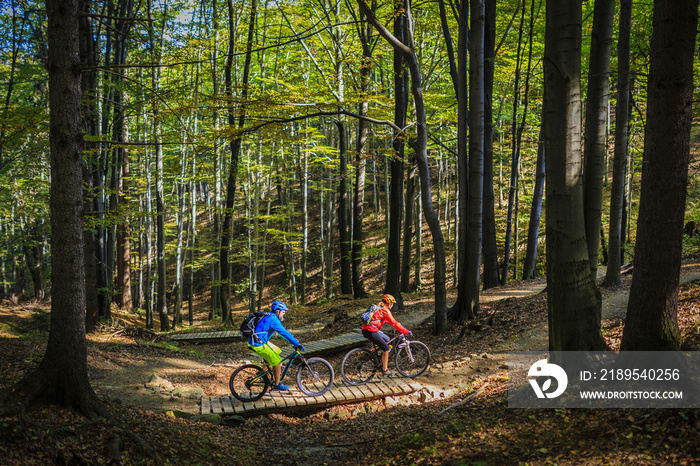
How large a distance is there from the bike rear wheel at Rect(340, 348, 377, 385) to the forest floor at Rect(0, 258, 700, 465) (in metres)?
0.77

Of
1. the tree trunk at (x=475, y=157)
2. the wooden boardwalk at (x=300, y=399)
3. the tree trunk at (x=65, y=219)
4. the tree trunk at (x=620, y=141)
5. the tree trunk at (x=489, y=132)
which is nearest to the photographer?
the tree trunk at (x=65, y=219)

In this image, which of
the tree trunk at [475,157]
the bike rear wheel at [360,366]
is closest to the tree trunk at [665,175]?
the bike rear wheel at [360,366]

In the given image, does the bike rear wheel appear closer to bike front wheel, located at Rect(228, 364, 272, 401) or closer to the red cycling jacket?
the red cycling jacket

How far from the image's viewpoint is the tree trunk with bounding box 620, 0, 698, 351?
13.2ft

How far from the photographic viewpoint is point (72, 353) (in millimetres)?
4711

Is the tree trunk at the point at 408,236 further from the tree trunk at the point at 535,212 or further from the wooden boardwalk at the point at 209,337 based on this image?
the wooden boardwalk at the point at 209,337

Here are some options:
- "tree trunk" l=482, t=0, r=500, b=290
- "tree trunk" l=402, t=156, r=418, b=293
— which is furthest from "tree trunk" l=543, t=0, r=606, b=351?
"tree trunk" l=402, t=156, r=418, b=293

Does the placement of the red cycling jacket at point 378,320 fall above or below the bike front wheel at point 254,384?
above

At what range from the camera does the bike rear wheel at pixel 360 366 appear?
746cm

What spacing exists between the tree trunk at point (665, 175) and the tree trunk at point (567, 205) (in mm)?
513

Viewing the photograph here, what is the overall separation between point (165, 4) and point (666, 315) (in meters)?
16.3

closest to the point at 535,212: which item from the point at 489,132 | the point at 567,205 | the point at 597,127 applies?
the point at 489,132

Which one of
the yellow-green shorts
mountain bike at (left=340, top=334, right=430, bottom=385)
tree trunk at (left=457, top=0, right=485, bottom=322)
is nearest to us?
the yellow-green shorts

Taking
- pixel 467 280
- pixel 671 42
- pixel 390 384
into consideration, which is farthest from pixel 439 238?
pixel 671 42
